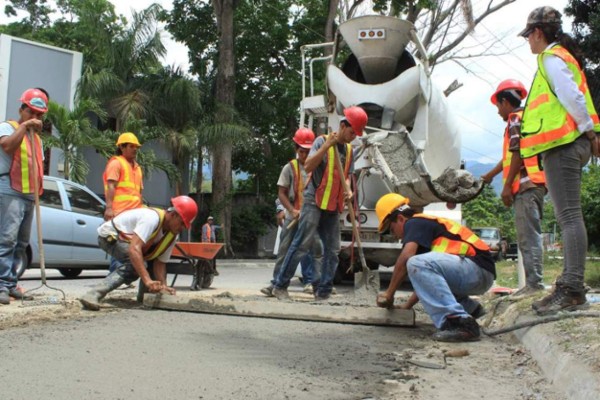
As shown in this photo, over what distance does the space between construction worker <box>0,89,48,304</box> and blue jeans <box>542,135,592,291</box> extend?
13.9ft

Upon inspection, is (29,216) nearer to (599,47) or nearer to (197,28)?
(599,47)

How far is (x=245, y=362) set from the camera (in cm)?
353

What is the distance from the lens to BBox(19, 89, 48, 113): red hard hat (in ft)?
18.7

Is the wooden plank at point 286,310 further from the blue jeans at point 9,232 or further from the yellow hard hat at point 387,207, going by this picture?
the blue jeans at point 9,232

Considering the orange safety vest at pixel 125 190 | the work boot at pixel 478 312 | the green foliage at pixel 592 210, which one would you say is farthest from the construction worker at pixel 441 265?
the green foliage at pixel 592 210

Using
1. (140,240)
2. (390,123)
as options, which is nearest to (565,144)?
(140,240)

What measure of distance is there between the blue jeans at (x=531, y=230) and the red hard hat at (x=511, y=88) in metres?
0.88

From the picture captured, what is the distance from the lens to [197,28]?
23.7 m

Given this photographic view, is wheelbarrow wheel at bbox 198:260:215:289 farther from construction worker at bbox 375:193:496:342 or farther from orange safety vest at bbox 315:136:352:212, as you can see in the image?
construction worker at bbox 375:193:496:342

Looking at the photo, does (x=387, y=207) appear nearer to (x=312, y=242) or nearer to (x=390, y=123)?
(x=312, y=242)

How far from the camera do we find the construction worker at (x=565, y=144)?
3.97 m

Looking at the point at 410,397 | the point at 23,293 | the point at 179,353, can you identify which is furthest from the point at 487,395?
the point at 23,293

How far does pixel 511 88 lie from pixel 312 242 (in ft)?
7.54

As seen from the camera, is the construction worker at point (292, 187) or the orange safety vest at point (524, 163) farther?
the construction worker at point (292, 187)
